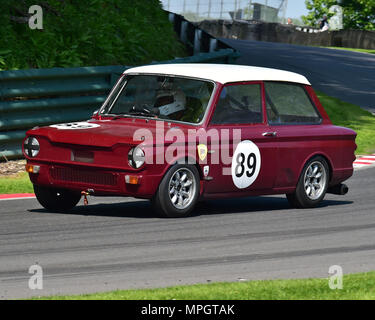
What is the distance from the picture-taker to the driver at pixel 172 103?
10320 millimetres

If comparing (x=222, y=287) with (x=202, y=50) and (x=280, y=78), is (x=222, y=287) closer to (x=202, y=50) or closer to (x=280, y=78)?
(x=280, y=78)

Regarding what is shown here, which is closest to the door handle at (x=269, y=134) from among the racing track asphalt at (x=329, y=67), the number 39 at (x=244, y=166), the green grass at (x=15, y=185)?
the number 39 at (x=244, y=166)

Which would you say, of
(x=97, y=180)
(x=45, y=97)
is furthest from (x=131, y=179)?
(x=45, y=97)

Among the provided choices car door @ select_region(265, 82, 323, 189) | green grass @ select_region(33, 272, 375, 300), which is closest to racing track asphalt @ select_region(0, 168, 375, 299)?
green grass @ select_region(33, 272, 375, 300)

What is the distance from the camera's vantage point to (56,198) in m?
10.4

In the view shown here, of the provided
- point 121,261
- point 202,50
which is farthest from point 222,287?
point 202,50

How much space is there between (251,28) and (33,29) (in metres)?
37.3

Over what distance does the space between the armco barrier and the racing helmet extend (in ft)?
11.8

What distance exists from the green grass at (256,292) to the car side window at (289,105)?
373cm

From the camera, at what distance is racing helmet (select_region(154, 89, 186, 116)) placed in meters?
10.4

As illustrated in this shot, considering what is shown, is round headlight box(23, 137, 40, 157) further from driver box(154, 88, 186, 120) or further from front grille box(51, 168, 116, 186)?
driver box(154, 88, 186, 120)

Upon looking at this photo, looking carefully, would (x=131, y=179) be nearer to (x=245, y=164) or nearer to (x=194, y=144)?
(x=194, y=144)

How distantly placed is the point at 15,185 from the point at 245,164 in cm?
335

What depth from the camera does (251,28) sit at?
172 feet
